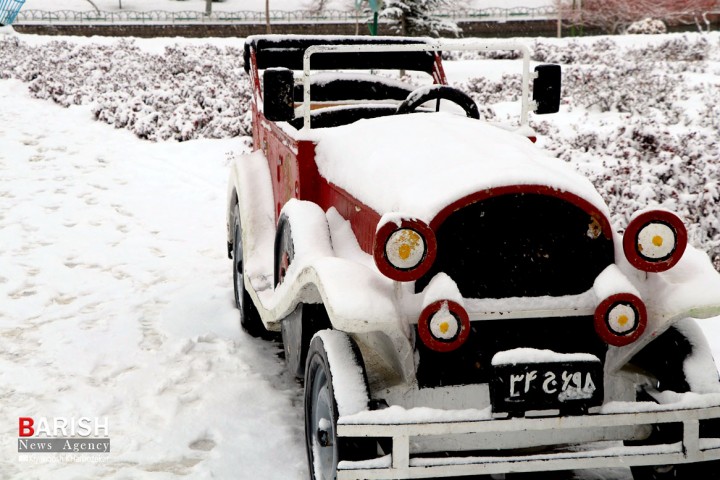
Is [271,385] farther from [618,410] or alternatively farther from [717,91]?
[717,91]

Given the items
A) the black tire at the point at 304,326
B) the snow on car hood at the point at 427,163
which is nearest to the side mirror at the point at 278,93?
the snow on car hood at the point at 427,163

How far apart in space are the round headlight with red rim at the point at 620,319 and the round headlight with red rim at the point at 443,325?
0.53 m

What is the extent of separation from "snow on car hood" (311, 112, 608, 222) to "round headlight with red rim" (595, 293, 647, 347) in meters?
0.35

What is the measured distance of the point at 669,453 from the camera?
2.66 meters

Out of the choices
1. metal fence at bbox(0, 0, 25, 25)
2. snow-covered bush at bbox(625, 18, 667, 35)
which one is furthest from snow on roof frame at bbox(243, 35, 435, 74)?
snow-covered bush at bbox(625, 18, 667, 35)

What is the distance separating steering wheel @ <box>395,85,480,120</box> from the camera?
395cm

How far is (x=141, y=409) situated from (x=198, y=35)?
38.3 meters

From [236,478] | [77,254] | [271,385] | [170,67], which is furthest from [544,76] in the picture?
[170,67]

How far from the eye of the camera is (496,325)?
9.46 feet

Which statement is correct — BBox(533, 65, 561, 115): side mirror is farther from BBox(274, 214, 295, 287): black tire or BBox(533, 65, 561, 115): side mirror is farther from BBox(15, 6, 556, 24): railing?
BBox(15, 6, 556, 24): railing

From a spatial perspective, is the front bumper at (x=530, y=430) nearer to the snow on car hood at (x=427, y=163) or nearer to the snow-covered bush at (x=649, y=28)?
the snow on car hood at (x=427, y=163)

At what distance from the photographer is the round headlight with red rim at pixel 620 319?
2773 mm

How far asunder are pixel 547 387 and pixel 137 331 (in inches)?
133

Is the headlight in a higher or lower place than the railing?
lower
